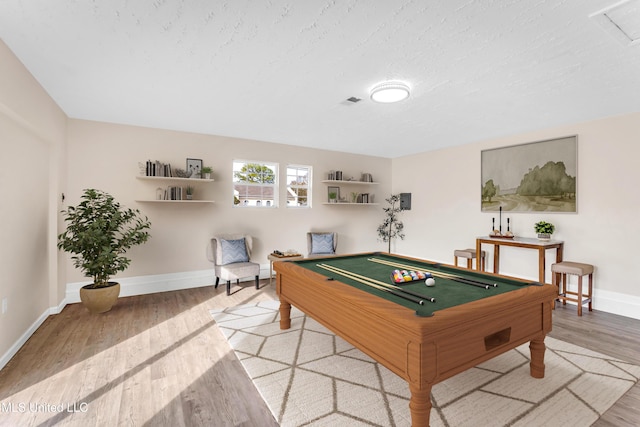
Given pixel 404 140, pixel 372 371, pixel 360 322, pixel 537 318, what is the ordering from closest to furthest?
pixel 360 322 → pixel 537 318 → pixel 372 371 → pixel 404 140

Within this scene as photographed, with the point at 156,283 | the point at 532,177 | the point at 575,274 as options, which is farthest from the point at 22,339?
the point at 532,177

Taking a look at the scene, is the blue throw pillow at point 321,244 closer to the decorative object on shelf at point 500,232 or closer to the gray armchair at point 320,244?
the gray armchair at point 320,244

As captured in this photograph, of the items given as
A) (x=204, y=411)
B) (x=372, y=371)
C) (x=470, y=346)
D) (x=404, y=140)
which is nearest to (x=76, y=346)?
(x=204, y=411)

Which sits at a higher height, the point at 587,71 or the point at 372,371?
the point at 587,71

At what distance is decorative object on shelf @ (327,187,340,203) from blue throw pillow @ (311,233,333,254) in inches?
30.6

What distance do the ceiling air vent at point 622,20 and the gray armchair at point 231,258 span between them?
4.38m

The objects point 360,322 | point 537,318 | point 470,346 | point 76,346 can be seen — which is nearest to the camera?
point 470,346

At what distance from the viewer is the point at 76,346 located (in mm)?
2775

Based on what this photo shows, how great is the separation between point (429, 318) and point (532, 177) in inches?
168

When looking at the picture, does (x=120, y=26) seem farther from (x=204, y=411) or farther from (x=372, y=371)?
(x=372, y=371)

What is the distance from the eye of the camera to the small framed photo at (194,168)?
4.79 m

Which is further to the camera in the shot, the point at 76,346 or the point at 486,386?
the point at 76,346

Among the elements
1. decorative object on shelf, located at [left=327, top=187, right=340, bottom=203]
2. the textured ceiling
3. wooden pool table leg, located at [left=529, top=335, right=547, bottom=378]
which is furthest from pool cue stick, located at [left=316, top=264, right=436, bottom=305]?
decorative object on shelf, located at [left=327, top=187, right=340, bottom=203]

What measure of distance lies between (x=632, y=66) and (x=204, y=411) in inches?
166
